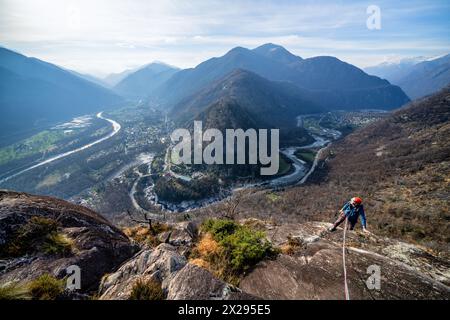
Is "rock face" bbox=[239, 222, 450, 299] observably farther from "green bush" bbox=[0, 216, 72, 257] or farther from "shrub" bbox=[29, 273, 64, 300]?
"green bush" bbox=[0, 216, 72, 257]

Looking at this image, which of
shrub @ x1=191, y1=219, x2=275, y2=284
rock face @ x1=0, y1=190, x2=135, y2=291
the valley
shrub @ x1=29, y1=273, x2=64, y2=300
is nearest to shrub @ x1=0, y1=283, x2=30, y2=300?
shrub @ x1=29, y1=273, x2=64, y2=300

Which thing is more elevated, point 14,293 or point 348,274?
point 14,293

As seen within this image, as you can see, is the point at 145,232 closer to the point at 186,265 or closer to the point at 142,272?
the point at 142,272

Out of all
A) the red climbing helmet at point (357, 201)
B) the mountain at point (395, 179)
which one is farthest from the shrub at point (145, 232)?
the mountain at point (395, 179)

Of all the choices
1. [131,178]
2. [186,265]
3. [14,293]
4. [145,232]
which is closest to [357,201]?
[186,265]

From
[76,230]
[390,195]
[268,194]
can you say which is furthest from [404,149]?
[76,230]

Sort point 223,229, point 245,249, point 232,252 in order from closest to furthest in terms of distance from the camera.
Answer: point 245,249 → point 232,252 → point 223,229

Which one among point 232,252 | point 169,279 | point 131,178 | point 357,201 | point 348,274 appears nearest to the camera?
point 169,279
